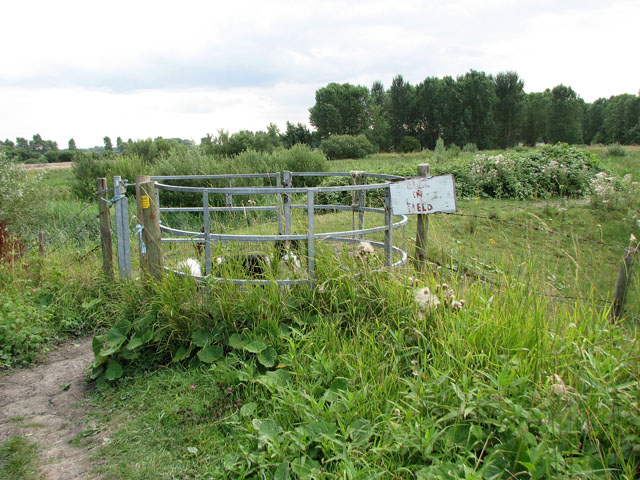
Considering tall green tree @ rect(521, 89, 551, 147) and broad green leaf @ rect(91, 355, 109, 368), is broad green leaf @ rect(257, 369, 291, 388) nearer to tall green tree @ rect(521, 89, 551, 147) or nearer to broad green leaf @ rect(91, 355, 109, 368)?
broad green leaf @ rect(91, 355, 109, 368)

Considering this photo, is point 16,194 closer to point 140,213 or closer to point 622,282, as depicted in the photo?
point 140,213

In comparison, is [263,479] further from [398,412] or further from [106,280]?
[106,280]

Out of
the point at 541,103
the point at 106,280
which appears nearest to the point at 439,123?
the point at 541,103

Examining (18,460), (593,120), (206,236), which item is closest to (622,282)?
(206,236)

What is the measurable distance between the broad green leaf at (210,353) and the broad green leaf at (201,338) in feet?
0.18

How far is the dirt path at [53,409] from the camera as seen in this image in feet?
9.53

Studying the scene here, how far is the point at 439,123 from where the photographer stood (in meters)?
71.8

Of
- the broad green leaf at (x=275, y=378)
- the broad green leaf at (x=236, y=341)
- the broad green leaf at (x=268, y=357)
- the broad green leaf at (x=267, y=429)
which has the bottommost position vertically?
the broad green leaf at (x=267, y=429)

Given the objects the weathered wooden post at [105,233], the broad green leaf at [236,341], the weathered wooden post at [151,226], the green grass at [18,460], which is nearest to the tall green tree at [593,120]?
the weathered wooden post at [105,233]

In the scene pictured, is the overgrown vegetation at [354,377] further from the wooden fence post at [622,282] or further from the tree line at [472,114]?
the tree line at [472,114]

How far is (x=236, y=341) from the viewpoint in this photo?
142 inches

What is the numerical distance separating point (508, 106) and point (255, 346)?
2861 inches

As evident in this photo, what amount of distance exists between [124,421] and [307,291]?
166 cm

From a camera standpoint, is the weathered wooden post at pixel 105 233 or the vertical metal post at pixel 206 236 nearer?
the vertical metal post at pixel 206 236
